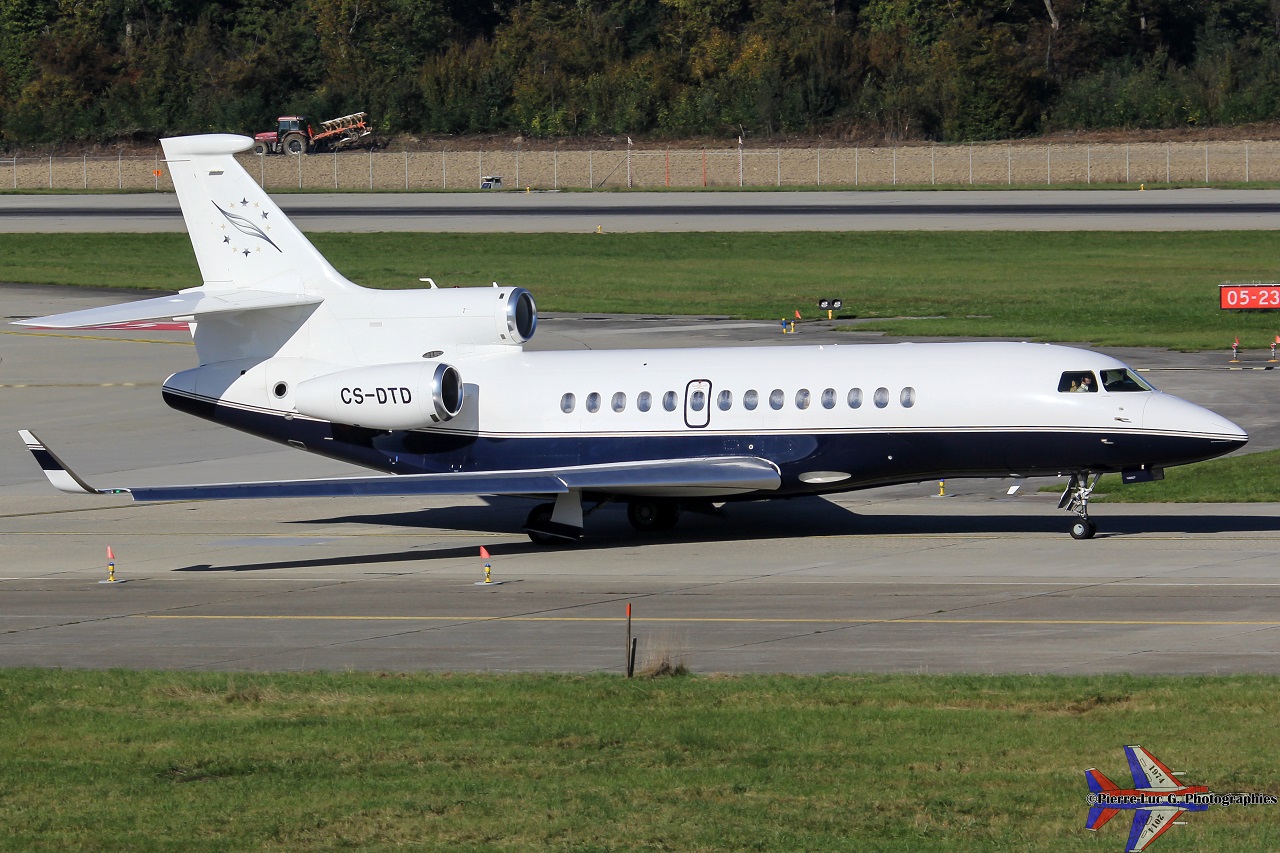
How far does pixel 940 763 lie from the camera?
13.9 metres

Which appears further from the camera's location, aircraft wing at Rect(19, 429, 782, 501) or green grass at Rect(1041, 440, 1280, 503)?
green grass at Rect(1041, 440, 1280, 503)

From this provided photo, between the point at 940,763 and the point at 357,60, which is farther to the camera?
the point at 357,60

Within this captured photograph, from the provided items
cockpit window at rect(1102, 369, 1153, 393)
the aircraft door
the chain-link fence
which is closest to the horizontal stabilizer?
the aircraft door

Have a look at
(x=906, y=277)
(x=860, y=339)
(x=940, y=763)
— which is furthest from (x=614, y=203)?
(x=940, y=763)

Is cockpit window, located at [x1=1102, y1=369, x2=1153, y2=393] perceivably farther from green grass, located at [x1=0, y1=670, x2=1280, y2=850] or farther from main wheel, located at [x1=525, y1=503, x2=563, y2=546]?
green grass, located at [x1=0, y1=670, x2=1280, y2=850]

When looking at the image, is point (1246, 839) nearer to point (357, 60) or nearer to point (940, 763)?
point (940, 763)

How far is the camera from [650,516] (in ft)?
99.3

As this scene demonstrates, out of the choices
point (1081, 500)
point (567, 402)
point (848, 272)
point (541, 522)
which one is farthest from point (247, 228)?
point (848, 272)

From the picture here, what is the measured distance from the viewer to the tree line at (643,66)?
374 feet

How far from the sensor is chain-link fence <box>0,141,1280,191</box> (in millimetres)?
103562

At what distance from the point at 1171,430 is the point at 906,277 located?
45.0m

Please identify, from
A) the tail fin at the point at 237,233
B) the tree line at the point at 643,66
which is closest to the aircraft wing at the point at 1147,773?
the tail fin at the point at 237,233

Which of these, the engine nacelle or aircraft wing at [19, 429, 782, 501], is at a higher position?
the engine nacelle

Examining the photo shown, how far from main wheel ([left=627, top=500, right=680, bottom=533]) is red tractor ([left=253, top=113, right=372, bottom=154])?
97.0 meters
